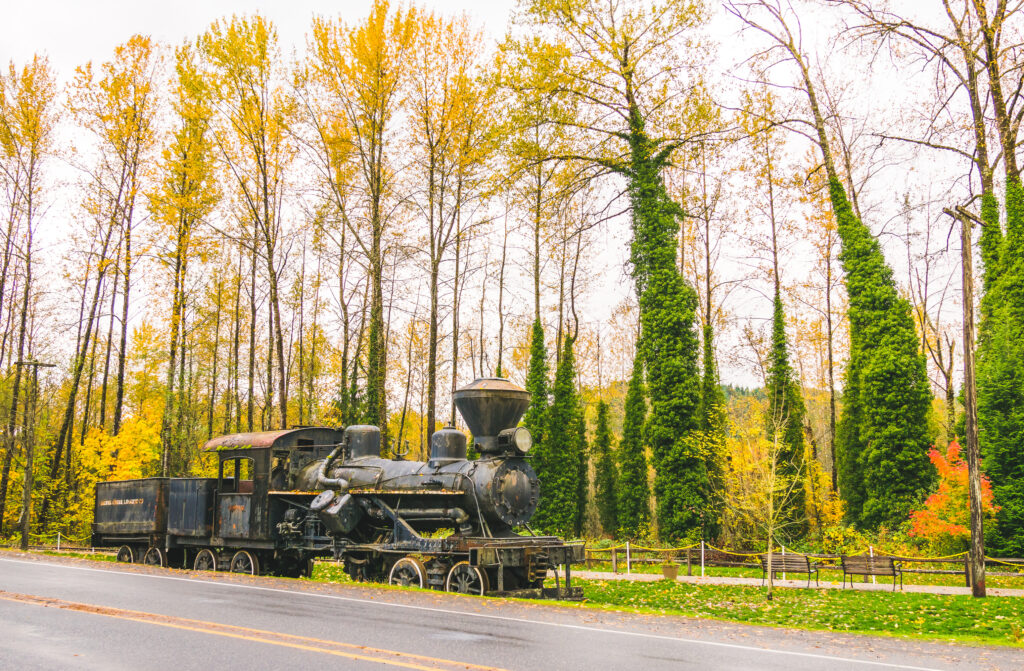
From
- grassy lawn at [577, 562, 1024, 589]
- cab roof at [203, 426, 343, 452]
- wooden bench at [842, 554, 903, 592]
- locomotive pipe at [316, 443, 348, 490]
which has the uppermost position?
cab roof at [203, 426, 343, 452]

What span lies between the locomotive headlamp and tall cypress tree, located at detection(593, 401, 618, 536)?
20.1m

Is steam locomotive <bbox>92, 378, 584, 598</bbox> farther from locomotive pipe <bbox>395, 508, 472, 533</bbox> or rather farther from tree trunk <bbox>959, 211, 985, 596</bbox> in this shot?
tree trunk <bbox>959, 211, 985, 596</bbox>

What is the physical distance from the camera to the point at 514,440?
45.2ft

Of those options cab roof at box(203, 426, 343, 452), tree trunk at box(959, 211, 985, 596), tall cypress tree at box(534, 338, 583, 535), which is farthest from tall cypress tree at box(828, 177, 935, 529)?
cab roof at box(203, 426, 343, 452)

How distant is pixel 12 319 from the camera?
31.8 metres

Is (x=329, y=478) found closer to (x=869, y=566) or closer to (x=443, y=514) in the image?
(x=443, y=514)

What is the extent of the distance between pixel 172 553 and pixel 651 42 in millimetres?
20816

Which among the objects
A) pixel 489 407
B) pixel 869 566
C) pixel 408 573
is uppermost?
pixel 489 407

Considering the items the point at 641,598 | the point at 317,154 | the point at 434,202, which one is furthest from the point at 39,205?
the point at 641,598

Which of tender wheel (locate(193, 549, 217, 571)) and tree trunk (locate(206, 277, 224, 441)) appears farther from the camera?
tree trunk (locate(206, 277, 224, 441))

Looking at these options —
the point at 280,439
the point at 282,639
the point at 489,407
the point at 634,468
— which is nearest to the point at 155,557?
the point at 280,439

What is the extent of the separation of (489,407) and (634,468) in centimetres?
1941

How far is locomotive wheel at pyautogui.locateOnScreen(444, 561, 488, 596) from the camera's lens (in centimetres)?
1240

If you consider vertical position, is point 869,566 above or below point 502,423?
below
